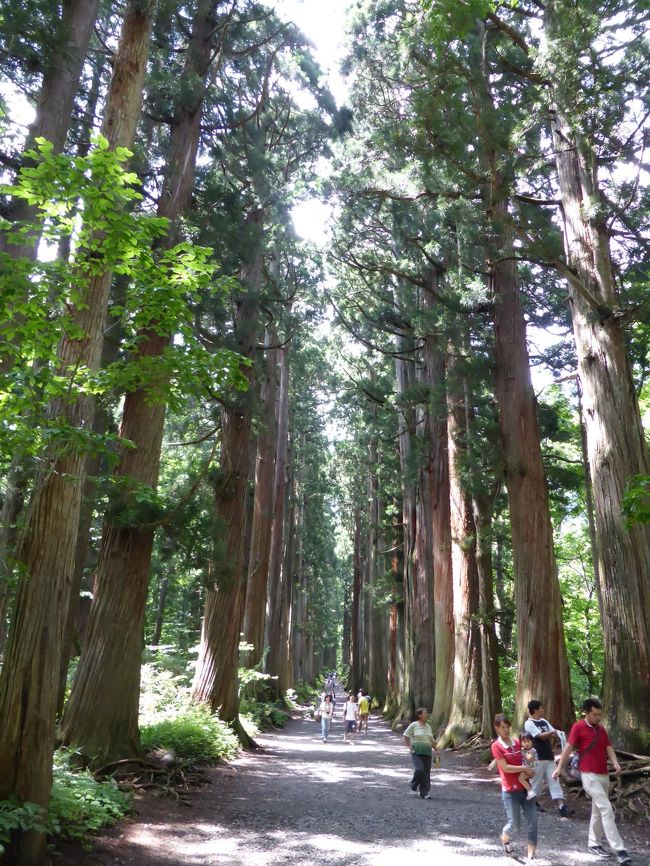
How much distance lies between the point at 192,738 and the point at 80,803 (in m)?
4.39

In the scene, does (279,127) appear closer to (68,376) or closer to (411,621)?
(68,376)

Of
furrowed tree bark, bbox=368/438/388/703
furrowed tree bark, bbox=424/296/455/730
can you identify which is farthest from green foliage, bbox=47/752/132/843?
furrowed tree bark, bbox=368/438/388/703

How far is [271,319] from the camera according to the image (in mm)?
13984

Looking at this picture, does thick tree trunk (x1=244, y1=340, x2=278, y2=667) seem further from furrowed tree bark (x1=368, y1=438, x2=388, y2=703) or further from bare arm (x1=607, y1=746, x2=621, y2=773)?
bare arm (x1=607, y1=746, x2=621, y2=773)

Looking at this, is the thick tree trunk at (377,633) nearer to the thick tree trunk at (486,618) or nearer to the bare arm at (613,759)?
the thick tree trunk at (486,618)

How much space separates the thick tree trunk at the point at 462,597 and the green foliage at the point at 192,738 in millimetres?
5182

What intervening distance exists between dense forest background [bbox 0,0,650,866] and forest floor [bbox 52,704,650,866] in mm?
1091

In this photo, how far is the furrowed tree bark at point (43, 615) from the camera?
4.79 m

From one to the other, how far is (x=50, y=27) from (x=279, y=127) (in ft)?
29.4

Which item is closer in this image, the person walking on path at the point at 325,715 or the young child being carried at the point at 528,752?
the young child being carried at the point at 528,752

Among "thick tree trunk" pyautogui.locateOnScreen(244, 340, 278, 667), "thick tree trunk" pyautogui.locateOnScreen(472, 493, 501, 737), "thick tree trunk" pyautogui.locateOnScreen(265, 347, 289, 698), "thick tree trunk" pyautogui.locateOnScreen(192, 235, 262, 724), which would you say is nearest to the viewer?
"thick tree trunk" pyautogui.locateOnScreen(192, 235, 262, 724)

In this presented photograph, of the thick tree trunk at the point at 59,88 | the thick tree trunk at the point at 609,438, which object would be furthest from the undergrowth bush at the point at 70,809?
the thick tree trunk at the point at 609,438

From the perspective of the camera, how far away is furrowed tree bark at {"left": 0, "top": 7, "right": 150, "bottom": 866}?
4.79 m

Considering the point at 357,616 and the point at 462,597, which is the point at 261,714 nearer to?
the point at 462,597
